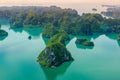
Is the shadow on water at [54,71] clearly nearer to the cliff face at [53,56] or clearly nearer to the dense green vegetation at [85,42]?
the cliff face at [53,56]

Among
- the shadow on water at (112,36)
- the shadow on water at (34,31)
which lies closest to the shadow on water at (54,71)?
the shadow on water at (112,36)

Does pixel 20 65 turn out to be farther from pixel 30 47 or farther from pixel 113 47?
pixel 113 47

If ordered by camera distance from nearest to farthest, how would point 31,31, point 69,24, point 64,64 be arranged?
point 64,64 < point 69,24 < point 31,31

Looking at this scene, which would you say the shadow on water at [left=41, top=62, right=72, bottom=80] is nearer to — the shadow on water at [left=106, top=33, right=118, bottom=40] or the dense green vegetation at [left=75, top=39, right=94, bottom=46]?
the dense green vegetation at [left=75, top=39, right=94, bottom=46]

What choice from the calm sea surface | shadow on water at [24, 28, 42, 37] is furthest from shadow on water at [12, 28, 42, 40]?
the calm sea surface

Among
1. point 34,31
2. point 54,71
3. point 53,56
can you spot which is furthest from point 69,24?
point 54,71

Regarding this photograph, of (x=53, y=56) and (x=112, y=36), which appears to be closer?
(x=53, y=56)

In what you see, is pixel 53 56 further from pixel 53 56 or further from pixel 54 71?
pixel 54 71

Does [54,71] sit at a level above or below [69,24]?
below

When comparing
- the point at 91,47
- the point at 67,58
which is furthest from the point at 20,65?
the point at 91,47
